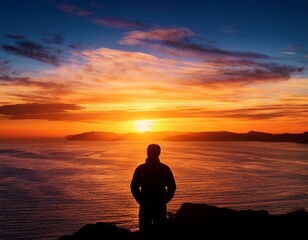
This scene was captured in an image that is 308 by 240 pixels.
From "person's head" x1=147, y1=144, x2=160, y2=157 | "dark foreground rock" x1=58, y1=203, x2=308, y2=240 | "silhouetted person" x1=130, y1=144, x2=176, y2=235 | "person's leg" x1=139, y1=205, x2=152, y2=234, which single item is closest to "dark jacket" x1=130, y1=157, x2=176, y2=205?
"silhouetted person" x1=130, y1=144, x2=176, y2=235

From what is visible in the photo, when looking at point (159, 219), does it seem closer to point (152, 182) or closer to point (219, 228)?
point (152, 182)

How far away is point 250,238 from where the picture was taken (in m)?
13.6

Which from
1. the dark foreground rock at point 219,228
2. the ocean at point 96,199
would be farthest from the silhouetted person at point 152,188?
the ocean at point 96,199

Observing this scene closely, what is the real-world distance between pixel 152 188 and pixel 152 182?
0.56 feet

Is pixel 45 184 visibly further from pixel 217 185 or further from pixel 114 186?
pixel 217 185

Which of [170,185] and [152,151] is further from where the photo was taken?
[170,185]

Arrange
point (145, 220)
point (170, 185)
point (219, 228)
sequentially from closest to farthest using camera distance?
point (170, 185) → point (145, 220) → point (219, 228)

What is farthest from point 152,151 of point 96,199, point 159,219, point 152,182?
point 96,199

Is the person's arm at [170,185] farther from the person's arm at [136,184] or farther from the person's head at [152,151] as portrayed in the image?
the person's arm at [136,184]

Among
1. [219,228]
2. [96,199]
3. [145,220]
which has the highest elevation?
[145,220]

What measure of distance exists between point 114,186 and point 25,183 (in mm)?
16522

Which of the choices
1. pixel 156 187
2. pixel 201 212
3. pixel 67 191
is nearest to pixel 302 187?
pixel 67 191

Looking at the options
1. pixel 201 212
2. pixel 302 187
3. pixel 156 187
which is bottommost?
pixel 302 187

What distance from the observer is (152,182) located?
857cm
